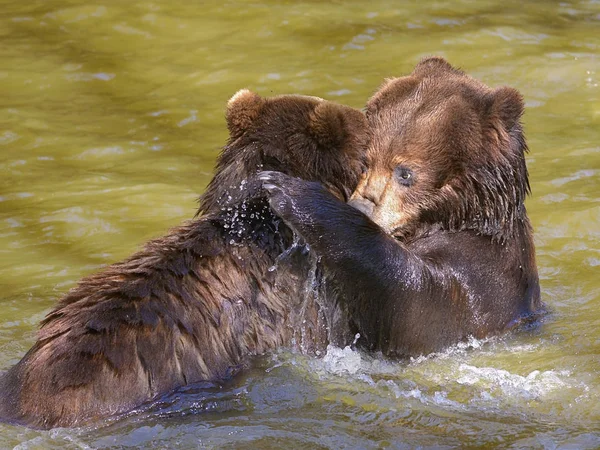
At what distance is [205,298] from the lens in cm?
580

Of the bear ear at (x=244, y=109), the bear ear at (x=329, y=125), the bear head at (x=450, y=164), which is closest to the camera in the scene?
the bear ear at (x=329, y=125)

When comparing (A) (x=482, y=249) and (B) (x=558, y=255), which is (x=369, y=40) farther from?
(A) (x=482, y=249)

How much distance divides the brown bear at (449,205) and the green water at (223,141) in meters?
0.21

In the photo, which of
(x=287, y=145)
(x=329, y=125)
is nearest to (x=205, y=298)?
(x=287, y=145)

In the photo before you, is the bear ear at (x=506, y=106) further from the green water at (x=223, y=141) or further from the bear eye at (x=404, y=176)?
the green water at (x=223, y=141)

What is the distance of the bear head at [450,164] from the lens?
691cm

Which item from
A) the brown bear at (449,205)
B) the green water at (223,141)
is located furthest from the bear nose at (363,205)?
the green water at (223,141)

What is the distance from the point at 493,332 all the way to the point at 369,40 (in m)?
6.90

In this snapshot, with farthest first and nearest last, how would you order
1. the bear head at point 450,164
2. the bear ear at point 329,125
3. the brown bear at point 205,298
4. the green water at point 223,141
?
1. the bear head at point 450,164
2. the bear ear at point 329,125
3. the green water at point 223,141
4. the brown bear at point 205,298

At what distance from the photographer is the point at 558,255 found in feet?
28.5

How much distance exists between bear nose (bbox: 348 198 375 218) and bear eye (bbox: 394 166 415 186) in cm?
33

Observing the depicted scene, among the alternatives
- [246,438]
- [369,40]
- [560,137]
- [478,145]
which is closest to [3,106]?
[369,40]

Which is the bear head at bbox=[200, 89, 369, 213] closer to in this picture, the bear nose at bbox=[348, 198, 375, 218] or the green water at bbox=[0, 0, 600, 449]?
the bear nose at bbox=[348, 198, 375, 218]

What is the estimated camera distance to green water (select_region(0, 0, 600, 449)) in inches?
224
